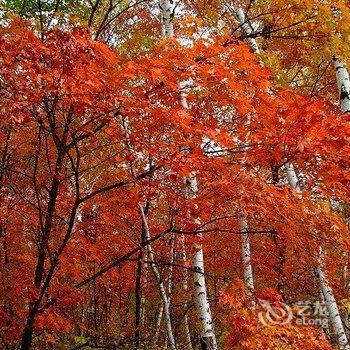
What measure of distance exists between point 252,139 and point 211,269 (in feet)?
36.6

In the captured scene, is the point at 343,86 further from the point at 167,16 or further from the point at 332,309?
the point at 332,309

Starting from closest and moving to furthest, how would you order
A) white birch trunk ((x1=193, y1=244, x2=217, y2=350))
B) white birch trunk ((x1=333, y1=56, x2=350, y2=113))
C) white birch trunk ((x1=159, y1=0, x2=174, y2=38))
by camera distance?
white birch trunk ((x1=193, y1=244, x2=217, y2=350)) < white birch trunk ((x1=159, y1=0, x2=174, y2=38)) < white birch trunk ((x1=333, y1=56, x2=350, y2=113))

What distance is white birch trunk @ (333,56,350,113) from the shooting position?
6086mm

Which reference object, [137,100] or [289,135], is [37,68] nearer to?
[137,100]

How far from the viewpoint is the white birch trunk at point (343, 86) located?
6.09 metres

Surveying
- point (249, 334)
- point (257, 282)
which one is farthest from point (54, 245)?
point (257, 282)

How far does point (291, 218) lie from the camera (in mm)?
3832

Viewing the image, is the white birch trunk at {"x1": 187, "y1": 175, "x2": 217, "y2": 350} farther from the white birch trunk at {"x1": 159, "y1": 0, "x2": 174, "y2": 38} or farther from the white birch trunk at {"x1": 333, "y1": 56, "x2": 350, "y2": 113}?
the white birch trunk at {"x1": 333, "y1": 56, "x2": 350, "y2": 113}

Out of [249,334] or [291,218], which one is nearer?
[291,218]

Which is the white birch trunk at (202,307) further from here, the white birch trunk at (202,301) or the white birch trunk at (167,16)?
the white birch trunk at (167,16)

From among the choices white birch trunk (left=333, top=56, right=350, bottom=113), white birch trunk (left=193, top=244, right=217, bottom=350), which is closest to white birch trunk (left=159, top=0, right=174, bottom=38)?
white birch trunk (left=333, top=56, right=350, bottom=113)

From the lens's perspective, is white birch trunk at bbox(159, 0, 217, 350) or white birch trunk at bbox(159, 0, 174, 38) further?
white birch trunk at bbox(159, 0, 174, 38)

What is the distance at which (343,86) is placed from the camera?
20.3ft

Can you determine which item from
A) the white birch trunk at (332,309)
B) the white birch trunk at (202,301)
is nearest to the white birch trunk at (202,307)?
the white birch trunk at (202,301)
